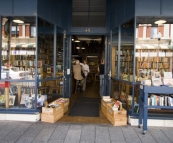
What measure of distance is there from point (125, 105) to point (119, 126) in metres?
0.72

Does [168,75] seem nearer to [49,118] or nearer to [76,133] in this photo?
[76,133]

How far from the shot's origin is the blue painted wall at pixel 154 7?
12.8 ft

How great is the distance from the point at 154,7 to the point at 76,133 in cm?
303

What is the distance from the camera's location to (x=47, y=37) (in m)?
4.78

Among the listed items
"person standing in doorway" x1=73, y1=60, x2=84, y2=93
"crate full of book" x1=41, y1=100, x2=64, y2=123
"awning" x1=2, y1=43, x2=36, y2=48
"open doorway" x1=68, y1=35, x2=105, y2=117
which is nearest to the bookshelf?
"open doorway" x1=68, y1=35, x2=105, y2=117

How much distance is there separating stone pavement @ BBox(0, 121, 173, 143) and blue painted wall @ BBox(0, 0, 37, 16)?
2.37m

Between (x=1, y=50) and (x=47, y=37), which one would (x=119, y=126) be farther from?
(x=1, y=50)

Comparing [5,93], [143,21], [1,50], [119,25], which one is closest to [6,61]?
[1,50]

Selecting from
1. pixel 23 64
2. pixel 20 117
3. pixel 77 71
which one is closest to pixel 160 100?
pixel 20 117

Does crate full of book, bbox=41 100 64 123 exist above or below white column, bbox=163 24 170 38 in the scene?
below

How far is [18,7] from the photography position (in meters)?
4.05

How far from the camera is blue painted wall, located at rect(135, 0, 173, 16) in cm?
391

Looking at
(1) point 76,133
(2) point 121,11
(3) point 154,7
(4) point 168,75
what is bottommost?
(1) point 76,133

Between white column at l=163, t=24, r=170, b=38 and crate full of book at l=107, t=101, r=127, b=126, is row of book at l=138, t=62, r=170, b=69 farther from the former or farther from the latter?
crate full of book at l=107, t=101, r=127, b=126
